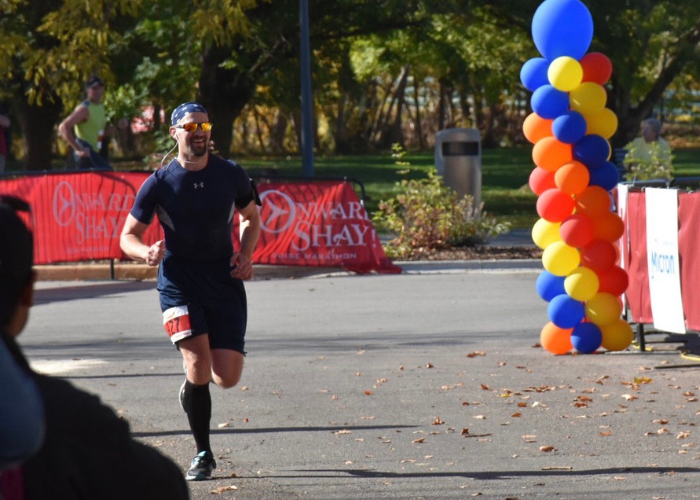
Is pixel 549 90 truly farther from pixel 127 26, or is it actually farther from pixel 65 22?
pixel 127 26

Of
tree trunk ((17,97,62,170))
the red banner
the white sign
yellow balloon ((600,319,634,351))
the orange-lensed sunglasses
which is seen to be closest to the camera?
the orange-lensed sunglasses

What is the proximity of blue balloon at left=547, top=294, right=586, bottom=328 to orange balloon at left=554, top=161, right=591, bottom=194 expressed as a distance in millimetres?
863

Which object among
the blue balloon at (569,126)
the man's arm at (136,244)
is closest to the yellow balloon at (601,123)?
the blue balloon at (569,126)

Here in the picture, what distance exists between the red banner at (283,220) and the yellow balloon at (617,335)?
6.59m

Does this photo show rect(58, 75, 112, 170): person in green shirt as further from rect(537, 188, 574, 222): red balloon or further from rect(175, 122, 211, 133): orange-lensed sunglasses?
rect(175, 122, 211, 133): orange-lensed sunglasses

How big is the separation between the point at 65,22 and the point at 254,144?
5885 cm

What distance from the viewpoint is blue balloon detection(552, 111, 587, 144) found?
10.5m

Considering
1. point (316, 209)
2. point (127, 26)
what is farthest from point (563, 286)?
point (127, 26)

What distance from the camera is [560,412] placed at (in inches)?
327

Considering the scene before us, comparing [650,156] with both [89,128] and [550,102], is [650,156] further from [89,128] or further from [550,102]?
[550,102]

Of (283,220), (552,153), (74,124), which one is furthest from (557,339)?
(74,124)

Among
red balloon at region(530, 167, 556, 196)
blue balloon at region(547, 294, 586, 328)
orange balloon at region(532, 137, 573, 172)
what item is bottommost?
blue balloon at region(547, 294, 586, 328)

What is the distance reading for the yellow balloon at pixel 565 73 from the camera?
34.2 ft

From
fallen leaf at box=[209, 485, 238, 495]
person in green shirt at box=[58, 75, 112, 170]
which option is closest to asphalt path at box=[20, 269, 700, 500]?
fallen leaf at box=[209, 485, 238, 495]
